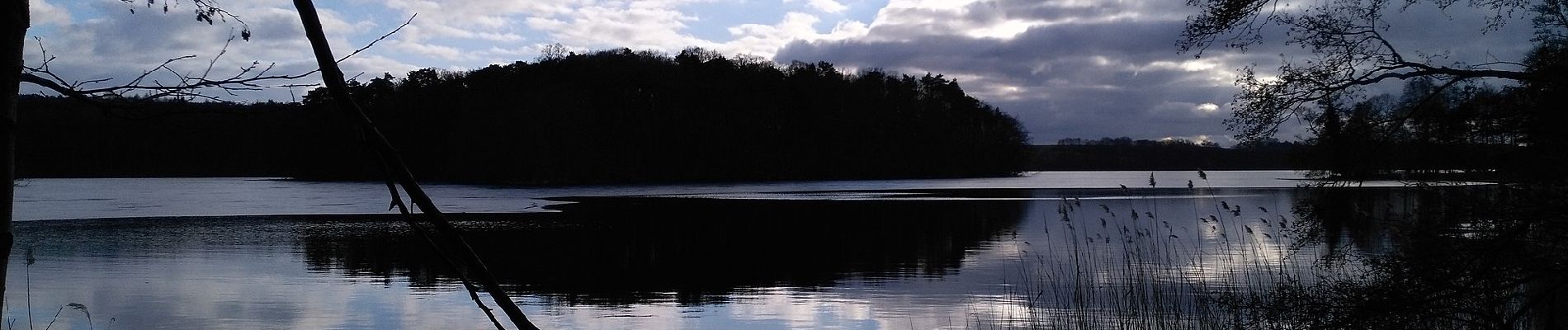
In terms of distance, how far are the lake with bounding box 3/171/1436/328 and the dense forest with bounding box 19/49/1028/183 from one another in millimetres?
53926

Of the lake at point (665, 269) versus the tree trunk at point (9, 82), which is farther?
the lake at point (665, 269)

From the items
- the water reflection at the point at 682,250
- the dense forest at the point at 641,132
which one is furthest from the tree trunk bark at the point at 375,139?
the dense forest at the point at 641,132

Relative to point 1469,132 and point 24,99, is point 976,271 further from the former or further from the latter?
point 24,99

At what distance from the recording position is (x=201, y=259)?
21.4 meters

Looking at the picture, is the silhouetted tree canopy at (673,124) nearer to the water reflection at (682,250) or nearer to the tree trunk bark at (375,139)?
the water reflection at (682,250)

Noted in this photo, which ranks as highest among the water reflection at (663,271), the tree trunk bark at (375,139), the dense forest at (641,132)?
the dense forest at (641,132)

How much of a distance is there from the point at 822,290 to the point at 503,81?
87787 millimetres

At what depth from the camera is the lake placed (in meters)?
13.4

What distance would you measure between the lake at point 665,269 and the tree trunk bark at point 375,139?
136 inches

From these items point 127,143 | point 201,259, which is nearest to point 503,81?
point 127,143

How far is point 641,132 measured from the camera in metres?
96.6

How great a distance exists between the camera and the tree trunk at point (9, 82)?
1602 mm

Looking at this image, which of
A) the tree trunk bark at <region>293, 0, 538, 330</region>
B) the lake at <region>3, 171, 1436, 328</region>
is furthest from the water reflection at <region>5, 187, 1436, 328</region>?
the tree trunk bark at <region>293, 0, 538, 330</region>

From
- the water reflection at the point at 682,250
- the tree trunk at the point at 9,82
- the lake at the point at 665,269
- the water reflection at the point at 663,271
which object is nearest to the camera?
the tree trunk at the point at 9,82
